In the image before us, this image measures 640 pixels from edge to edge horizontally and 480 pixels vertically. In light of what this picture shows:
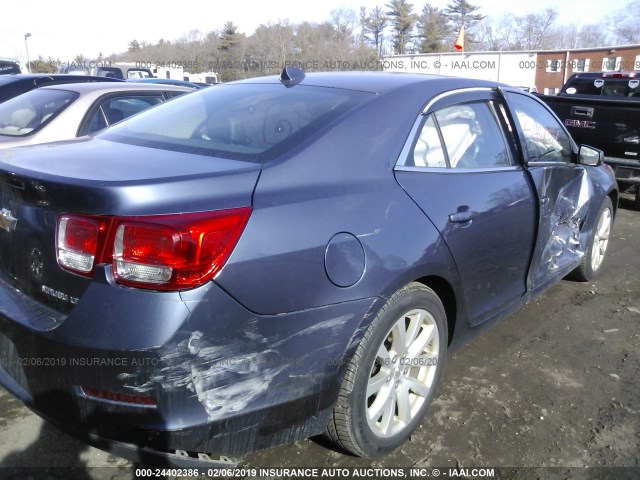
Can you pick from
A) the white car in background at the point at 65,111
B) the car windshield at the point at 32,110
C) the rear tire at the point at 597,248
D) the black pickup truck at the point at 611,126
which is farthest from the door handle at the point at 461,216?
the black pickup truck at the point at 611,126

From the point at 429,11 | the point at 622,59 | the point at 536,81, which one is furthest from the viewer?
the point at 429,11

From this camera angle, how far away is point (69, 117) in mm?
4699

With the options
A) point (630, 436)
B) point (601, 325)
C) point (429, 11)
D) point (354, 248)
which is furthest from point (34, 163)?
point (429, 11)

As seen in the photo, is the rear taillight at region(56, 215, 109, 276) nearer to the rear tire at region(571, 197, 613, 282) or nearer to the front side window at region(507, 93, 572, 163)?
the front side window at region(507, 93, 572, 163)

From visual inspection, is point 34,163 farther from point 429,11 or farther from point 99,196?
point 429,11

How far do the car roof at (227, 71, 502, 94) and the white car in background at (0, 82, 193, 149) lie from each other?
2.28 metres

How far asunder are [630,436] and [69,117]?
15.1 feet

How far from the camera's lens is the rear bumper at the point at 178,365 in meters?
1.70

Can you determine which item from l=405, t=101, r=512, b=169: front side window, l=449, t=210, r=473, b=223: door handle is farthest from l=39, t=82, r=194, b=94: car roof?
l=449, t=210, r=473, b=223: door handle

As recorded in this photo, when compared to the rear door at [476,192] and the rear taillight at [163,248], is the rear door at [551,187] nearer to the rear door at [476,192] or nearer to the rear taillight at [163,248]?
the rear door at [476,192]

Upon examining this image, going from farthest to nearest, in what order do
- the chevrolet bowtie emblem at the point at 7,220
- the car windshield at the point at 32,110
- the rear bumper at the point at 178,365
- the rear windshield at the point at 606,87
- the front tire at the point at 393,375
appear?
the rear windshield at the point at 606,87 → the car windshield at the point at 32,110 → the front tire at the point at 393,375 → the chevrolet bowtie emblem at the point at 7,220 → the rear bumper at the point at 178,365

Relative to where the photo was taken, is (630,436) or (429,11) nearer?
(630,436)

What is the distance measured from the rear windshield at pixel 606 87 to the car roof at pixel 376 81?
6977 mm

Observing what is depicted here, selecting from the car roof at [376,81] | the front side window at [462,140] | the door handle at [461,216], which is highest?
the car roof at [376,81]
